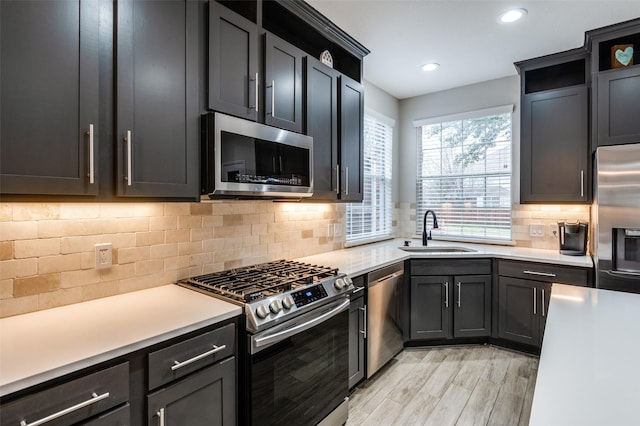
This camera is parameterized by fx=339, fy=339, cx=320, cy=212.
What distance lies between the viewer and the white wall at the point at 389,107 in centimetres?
379

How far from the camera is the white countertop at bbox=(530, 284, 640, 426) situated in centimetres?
82

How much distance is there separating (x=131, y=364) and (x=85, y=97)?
1.02 m

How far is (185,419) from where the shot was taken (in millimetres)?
1360

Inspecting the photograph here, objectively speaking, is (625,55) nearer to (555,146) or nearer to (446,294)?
(555,146)

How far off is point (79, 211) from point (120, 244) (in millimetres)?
249

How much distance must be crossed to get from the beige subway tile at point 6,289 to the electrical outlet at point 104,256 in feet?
1.06

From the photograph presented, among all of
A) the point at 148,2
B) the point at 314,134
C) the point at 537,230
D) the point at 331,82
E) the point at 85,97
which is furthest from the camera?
the point at 537,230

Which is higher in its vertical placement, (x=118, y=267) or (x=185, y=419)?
(x=118, y=267)

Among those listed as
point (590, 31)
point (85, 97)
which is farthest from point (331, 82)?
point (590, 31)

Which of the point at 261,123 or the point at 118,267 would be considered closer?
the point at 118,267

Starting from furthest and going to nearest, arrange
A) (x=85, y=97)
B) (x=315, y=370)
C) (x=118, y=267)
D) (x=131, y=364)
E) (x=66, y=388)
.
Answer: (x=315, y=370), (x=118, y=267), (x=85, y=97), (x=131, y=364), (x=66, y=388)

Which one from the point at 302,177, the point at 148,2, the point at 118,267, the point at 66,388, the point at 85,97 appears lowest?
the point at 66,388

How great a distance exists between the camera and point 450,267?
3195mm

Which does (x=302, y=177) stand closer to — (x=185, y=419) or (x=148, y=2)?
(x=148, y=2)
